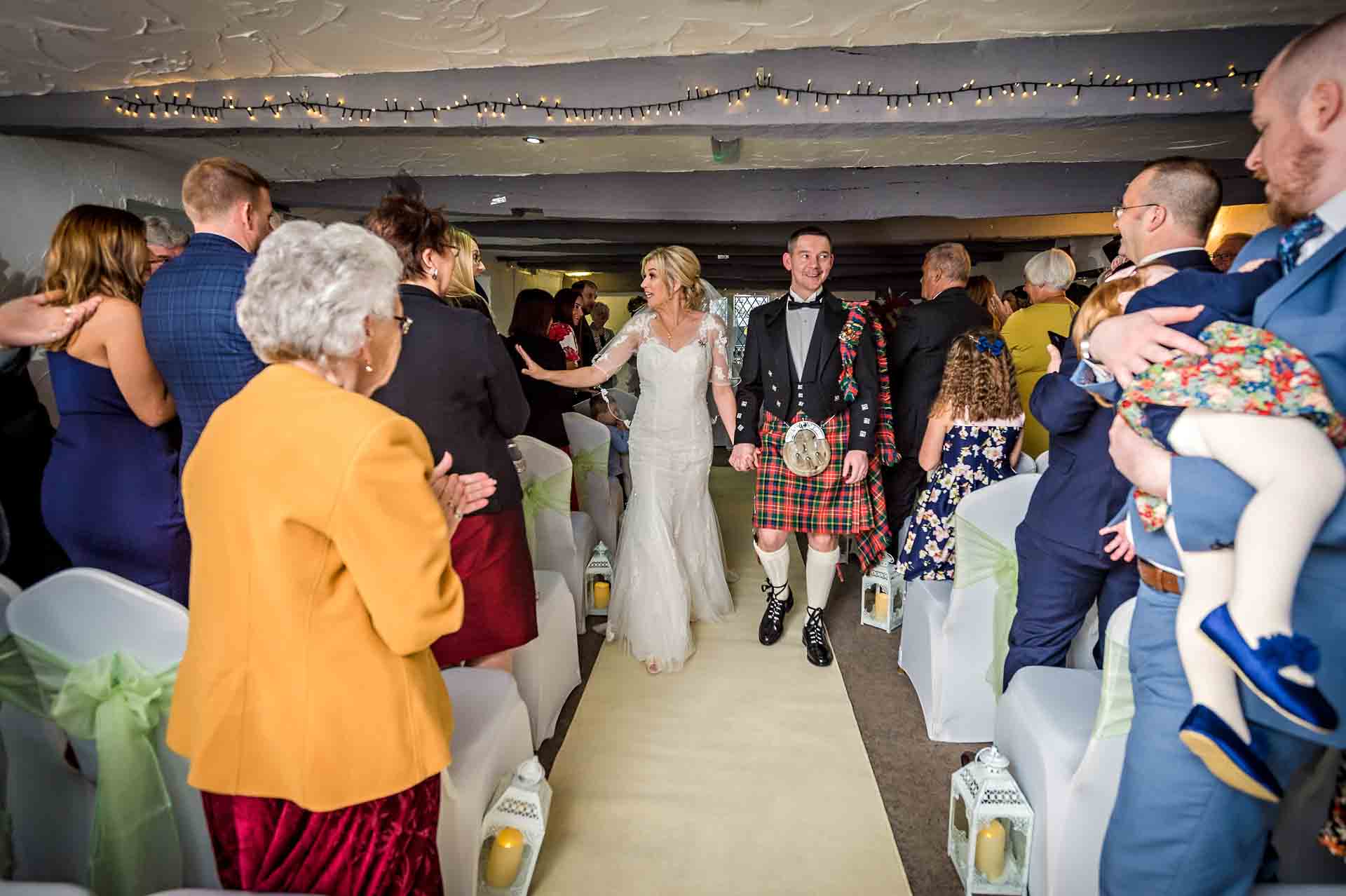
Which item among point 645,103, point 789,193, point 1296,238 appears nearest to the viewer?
point 1296,238

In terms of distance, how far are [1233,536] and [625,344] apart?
2426 mm

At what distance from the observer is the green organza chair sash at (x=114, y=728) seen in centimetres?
121

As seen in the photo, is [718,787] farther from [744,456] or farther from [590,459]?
[590,459]

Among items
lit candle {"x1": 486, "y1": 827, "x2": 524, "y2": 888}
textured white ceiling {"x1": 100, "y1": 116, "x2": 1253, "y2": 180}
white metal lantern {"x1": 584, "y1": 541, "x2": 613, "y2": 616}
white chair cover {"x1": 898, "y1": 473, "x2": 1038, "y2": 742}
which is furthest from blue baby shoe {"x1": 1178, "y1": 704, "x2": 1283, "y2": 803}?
textured white ceiling {"x1": 100, "y1": 116, "x2": 1253, "y2": 180}

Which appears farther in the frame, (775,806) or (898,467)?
(898,467)

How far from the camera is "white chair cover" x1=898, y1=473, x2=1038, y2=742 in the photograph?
211cm

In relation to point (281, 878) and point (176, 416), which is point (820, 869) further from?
point (176, 416)

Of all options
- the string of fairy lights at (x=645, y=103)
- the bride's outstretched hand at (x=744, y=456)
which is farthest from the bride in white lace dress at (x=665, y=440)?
the string of fairy lights at (x=645, y=103)

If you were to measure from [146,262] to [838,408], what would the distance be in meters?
2.36

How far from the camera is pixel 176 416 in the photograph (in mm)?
2049

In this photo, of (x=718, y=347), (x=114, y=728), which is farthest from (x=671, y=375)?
(x=114, y=728)

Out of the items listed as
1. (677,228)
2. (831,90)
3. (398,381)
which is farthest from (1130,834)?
(677,228)

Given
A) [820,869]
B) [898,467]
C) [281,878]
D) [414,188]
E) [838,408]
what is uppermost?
[414,188]

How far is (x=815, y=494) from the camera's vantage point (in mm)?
3020
